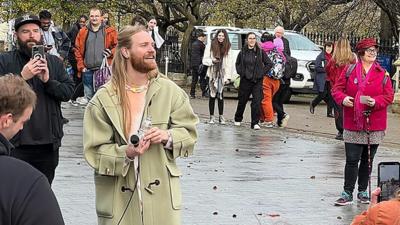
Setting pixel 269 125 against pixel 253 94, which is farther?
pixel 269 125

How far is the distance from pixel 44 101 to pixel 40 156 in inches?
15.7

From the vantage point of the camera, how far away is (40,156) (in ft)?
22.9

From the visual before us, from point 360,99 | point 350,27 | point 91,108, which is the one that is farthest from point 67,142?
point 350,27

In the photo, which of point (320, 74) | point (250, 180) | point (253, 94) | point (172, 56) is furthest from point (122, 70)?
point (172, 56)

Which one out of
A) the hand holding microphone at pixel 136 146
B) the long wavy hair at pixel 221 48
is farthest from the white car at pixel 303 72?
the hand holding microphone at pixel 136 146

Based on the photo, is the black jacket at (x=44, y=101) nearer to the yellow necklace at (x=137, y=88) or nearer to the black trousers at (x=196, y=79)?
the yellow necklace at (x=137, y=88)

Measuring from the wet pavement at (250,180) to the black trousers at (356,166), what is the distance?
0.26 metres

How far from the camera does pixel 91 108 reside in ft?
18.0

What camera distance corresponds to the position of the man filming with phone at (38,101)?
6.86 m

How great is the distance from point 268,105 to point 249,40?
56.5 inches

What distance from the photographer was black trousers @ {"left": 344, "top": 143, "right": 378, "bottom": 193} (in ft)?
32.1

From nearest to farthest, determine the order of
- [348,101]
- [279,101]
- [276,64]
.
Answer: [348,101], [276,64], [279,101]

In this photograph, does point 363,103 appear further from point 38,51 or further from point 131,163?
point 131,163

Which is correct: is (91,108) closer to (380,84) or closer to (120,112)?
(120,112)
